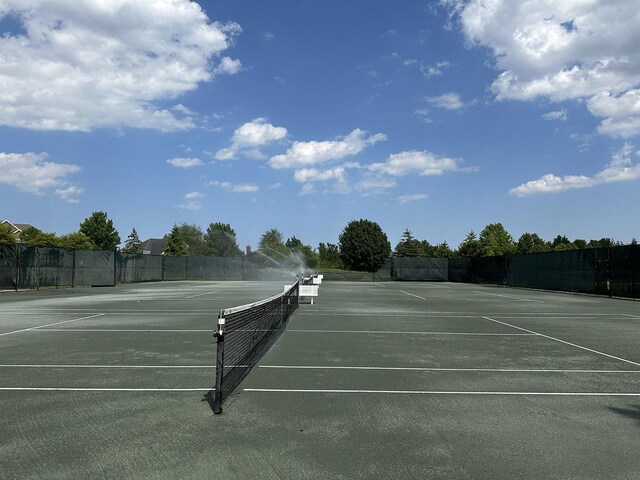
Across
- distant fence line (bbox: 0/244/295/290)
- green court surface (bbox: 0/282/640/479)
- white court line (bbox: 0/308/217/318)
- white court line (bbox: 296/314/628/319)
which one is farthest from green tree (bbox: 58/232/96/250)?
green court surface (bbox: 0/282/640/479)

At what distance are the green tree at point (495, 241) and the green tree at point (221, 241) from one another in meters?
49.4

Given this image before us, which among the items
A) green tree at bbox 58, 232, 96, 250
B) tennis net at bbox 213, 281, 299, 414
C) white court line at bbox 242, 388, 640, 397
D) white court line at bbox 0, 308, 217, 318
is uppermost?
green tree at bbox 58, 232, 96, 250

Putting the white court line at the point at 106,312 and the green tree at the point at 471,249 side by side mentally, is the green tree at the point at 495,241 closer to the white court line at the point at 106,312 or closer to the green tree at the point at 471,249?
the green tree at the point at 471,249

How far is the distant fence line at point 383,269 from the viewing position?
27703mm

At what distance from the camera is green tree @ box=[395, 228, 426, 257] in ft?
381

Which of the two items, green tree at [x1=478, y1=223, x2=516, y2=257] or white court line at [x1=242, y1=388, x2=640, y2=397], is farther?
green tree at [x1=478, y1=223, x2=516, y2=257]

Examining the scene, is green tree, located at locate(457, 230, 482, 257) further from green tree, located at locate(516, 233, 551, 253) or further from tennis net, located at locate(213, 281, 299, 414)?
tennis net, located at locate(213, 281, 299, 414)

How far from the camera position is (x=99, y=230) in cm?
8650

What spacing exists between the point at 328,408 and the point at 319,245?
4475 inches

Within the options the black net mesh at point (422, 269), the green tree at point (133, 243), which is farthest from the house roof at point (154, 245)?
the black net mesh at point (422, 269)

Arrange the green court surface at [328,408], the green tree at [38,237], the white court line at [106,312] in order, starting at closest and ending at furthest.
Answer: the green court surface at [328,408] → the white court line at [106,312] → the green tree at [38,237]

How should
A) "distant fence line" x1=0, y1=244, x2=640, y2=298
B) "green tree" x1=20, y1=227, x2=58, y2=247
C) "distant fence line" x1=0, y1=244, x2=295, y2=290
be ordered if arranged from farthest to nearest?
"green tree" x1=20, y1=227, x2=58, y2=247 → "distant fence line" x1=0, y1=244, x2=295, y2=290 → "distant fence line" x1=0, y1=244, x2=640, y2=298

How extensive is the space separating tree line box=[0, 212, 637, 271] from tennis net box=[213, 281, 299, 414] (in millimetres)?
62820

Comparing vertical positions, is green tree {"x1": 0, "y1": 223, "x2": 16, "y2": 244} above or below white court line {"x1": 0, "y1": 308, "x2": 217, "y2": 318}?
above
